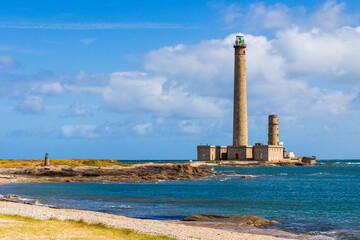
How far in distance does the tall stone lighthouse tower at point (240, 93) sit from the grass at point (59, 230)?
3818 inches

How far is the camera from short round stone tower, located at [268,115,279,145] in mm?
126875

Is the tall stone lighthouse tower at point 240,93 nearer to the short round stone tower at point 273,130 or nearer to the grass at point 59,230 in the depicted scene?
the short round stone tower at point 273,130

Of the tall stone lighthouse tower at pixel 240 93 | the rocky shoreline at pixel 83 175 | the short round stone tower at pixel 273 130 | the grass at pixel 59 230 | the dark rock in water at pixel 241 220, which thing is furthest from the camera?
the short round stone tower at pixel 273 130

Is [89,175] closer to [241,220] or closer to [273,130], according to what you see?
[241,220]

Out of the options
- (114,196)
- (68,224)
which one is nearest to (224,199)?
(114,196)

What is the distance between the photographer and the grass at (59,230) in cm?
1598

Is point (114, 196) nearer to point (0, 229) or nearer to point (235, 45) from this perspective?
point (0, 229)

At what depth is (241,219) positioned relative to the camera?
2502cm

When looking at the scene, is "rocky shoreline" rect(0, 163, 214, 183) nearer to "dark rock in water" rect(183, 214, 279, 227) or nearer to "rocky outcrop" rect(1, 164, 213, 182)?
"rocky outcrop" rect(1, 164, 213, 182)

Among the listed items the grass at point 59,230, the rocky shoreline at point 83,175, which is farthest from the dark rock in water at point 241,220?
the rocky shoreline at point 83,175

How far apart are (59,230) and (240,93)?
99.5 m

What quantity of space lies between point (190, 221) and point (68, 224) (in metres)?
7.62

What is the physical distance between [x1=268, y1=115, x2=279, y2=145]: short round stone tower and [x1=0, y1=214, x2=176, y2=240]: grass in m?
111

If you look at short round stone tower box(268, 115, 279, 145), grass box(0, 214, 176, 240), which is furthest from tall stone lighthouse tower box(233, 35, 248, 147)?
grass box(0, 214, 176, 240)
